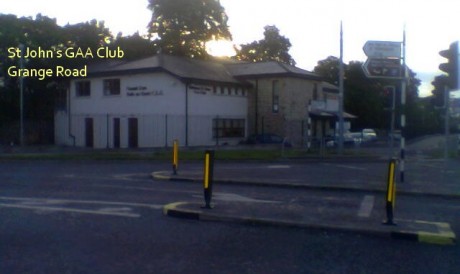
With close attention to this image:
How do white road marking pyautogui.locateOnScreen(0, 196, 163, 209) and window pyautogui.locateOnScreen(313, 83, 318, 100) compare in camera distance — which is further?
window pyautogui.locateOnScreen(313, 83, 318, 100)

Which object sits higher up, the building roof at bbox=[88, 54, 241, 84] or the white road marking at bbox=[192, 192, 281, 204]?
the building roof at bbox=[88, 54, 241, 84]

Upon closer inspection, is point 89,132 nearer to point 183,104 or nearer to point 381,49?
point 183,104

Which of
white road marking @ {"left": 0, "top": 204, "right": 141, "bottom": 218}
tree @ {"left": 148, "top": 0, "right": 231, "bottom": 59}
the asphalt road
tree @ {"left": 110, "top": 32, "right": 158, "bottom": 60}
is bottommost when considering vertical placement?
the asphalt road

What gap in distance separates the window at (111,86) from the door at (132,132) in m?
2.94

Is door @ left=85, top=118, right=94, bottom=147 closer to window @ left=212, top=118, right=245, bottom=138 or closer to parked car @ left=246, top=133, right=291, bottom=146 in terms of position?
window @ left=212, top=118, right=245, bottom=138

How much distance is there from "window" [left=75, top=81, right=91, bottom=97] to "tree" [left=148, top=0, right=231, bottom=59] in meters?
18.3

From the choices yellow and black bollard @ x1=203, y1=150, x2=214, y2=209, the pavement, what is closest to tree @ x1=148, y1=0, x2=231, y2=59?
the pavement

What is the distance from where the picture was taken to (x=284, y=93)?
48.8 meters

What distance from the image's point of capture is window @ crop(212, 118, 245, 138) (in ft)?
145

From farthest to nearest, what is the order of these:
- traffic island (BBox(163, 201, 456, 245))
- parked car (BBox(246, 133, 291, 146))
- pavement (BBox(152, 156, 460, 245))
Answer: parked car (BBox(246, 133, 291, 146)) < pavement (BBox(152, 156, 460, 245)) < traffic island (BBox(163, 201, 456, 245))

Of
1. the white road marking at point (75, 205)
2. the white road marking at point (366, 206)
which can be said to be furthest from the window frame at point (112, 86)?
the white road marking at point (366, 206)

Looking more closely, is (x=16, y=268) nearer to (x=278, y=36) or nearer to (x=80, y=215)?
(x=80, y=215)

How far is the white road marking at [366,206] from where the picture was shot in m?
11.7

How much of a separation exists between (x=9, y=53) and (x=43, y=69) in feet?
8.85
